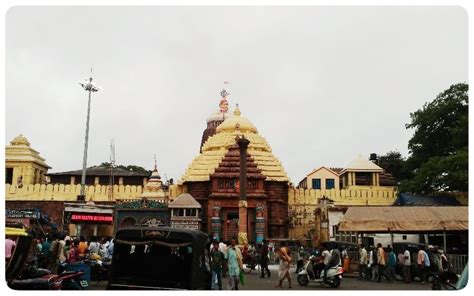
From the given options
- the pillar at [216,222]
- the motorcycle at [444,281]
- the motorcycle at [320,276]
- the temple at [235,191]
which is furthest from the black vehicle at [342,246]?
the pillar at [216,222]

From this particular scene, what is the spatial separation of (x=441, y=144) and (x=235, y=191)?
12.1 metres

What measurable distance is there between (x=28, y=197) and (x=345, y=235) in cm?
2084

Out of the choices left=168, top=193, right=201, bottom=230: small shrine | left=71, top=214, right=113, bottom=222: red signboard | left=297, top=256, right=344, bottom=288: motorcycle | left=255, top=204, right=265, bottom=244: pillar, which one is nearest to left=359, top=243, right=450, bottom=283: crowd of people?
left=297, top=256, right=344, bottom=288: motorcycle

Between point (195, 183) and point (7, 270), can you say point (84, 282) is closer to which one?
point (7, 270)

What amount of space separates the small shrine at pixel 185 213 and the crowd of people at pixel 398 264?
15.0 metres

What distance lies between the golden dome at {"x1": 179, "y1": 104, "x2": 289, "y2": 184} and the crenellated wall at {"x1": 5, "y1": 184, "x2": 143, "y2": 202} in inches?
148

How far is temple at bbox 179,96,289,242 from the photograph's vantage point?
3197cm

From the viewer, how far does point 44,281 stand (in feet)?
31.3

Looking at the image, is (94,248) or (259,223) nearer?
(94,248)

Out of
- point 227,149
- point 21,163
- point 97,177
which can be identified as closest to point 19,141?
point 21,163

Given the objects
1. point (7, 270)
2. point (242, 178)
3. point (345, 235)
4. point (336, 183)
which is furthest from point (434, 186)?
point (7, 270)

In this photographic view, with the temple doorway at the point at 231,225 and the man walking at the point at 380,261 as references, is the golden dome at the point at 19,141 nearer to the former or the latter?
the temple doorway at the point at 231,225

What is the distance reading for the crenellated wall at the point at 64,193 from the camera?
3544 cm

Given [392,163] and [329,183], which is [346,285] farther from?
[392,163]
